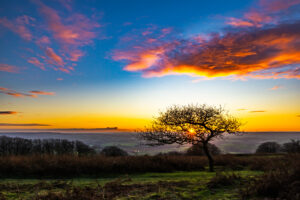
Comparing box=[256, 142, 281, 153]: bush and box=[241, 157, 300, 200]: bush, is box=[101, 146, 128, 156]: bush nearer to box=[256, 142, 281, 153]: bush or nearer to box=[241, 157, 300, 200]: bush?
box=[241, 157, 300, 200]: bush

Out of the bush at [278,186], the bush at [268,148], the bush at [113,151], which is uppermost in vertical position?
the bush at [278,186]

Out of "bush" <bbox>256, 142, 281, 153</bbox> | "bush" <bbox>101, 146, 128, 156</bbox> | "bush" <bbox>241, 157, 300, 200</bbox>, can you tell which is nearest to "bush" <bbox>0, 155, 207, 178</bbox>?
"bush" <bbox>241, 157, 300, 200</bbox>

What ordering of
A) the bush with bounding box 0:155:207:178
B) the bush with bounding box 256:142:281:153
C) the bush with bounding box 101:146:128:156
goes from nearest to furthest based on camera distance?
the bush with bounding box 0:155:207:178, the bush with bounding box 101:146:128:156, the bush with bounding box 256:142:281:153

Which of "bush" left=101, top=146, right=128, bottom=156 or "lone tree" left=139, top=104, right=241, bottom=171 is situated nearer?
"lone tree" left=139, top=104, right=241, bottom=171

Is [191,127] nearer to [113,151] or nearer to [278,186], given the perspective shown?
[278,186]

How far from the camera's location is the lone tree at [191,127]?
23391 millimetres

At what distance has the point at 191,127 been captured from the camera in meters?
23.7

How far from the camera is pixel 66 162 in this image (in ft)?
64.7

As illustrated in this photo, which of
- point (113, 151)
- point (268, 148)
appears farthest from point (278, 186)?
point (268, 148)

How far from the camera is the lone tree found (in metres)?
23.4

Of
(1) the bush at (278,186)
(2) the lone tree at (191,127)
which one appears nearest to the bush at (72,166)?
(2) the lone tree at (191,127)

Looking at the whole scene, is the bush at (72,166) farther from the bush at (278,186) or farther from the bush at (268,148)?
the bush at (268,148)

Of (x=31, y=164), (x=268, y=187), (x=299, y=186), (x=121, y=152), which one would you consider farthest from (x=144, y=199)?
(x=121, y=152)

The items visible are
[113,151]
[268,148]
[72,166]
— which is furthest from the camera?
[268,148]
